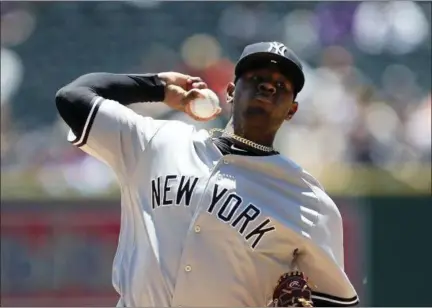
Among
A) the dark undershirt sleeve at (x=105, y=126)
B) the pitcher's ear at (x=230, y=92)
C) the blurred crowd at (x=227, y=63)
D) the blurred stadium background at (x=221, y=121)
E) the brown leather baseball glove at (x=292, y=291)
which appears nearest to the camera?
the brown leather baseball glove at (x=292, y=291)

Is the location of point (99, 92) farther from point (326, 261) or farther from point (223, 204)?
point (326, 261)

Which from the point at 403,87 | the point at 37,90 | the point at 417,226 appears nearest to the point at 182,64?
the point at 37,90

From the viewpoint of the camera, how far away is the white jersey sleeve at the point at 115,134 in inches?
81.7

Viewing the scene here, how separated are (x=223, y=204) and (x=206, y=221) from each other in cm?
6

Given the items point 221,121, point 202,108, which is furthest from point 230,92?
point 221,121

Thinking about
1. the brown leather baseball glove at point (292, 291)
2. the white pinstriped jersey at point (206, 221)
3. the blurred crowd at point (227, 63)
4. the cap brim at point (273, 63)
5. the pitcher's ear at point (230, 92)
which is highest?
the blurred crowd at point (227, 63)

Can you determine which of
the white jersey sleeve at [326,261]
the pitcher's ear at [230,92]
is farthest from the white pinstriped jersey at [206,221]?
the pitcher's ear at [230,92]

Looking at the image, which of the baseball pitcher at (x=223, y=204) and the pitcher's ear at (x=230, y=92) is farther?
the pitcher's ear at (x=230, y=92)

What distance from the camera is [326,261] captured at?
6.53ft

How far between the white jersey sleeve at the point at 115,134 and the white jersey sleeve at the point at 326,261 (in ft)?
1.29

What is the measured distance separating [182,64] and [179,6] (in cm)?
52

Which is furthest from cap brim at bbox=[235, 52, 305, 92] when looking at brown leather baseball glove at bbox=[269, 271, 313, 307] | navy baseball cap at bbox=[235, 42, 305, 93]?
brown leather baseball glove at bbox=[269, 271, 313, 307]

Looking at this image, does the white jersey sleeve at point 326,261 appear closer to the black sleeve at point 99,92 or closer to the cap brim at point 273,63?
the cap brim at point 273,63

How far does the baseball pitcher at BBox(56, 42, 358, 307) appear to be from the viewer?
77.3 inches
